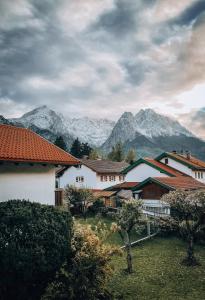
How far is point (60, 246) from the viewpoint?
12.6 metres

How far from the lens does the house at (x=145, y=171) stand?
43.8m

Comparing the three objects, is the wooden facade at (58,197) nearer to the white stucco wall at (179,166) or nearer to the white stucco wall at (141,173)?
the white stucco wall at (141,173)

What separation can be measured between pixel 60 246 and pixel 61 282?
2173 mm

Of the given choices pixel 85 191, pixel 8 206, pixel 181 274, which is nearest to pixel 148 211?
pixel 85 191

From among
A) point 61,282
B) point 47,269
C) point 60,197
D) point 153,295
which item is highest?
point 60,197

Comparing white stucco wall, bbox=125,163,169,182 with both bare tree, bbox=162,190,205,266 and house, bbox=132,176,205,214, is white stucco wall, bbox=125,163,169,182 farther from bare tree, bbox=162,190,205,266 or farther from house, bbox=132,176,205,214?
bare tree, bbox=162,190,205,266

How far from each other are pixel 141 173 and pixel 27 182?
98.3 ft

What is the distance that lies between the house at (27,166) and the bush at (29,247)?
372cm

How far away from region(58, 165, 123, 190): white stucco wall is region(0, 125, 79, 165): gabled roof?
125ft

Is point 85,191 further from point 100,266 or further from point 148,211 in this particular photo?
point 100,266

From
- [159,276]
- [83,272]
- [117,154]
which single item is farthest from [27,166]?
[117,154]

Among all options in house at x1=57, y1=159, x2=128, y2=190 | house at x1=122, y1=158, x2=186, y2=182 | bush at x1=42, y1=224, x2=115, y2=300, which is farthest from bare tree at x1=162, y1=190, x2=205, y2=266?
house at x1=57, y1=159, x2=128, y2=190

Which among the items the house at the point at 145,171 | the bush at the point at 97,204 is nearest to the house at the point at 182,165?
the house at the point at 145,171

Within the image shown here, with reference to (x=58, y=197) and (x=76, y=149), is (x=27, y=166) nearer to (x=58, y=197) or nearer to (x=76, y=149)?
(x=58, y=197)
